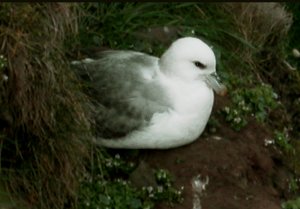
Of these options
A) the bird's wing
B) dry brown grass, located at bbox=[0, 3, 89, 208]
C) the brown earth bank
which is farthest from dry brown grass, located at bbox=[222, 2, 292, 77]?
dry brown grass, located at bbox=[0, 3, 89, 208]

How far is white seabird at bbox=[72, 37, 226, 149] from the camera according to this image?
5.65 meters

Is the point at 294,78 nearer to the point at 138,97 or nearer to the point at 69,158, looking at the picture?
the point at 138,97

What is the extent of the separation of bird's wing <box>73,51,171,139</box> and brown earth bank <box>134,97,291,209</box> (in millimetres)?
274

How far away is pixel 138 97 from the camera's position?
568 centimetres

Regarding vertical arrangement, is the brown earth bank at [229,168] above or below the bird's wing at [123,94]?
below

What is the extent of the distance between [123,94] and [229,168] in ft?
2.40

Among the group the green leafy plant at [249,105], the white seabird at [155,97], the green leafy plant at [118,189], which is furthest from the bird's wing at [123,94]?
the green leafy plant at [249,105]

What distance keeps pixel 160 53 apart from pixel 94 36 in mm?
429

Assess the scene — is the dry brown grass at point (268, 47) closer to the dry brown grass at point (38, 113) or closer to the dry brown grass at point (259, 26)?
the dry brown grass at point (259, 26)

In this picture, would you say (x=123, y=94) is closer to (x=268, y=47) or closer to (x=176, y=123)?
(x=176, y=123)

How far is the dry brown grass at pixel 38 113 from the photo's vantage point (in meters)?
5.02

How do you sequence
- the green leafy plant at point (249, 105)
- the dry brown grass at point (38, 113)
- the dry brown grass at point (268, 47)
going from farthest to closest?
1. the dry brown grass at point (268, 47)
2. the green leafy plant at point (249, 105)
3. the dry brown grass at point (38, 113)

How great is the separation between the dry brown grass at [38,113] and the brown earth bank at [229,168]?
659mm

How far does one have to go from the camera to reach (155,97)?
5.67m
